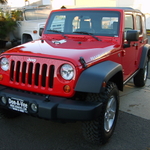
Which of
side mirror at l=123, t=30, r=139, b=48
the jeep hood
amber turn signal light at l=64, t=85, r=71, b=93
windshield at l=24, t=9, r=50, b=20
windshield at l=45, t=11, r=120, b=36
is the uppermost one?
windshield at l=24, t=9, r=50, b=20

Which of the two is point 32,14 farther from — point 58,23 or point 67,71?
point 67,71

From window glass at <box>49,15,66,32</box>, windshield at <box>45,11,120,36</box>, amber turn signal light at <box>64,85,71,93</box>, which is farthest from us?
window glass at <box>49,15,66,32</box>

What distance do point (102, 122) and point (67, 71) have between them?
2.59 ft

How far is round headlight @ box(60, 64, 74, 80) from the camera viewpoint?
267cm

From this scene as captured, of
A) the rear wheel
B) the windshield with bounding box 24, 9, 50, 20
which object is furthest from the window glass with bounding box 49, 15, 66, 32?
the windshield with bounding box 24, 9, 50, 20

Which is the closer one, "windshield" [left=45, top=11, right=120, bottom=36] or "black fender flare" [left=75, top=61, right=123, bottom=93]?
"black fender flare" [left=75, top=61, right=123, bottom=93]

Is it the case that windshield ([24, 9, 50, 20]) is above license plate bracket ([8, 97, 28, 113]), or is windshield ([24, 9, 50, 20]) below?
above

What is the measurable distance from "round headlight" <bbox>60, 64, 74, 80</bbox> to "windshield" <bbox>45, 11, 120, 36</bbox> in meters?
1.41

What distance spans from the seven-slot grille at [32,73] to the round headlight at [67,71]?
13 centimetres

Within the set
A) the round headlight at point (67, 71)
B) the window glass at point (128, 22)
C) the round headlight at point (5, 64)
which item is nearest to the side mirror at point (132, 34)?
the window glass at point (128, 22)

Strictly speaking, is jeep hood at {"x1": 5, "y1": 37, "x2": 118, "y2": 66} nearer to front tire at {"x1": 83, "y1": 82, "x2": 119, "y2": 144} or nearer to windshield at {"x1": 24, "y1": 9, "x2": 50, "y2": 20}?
front tire at {"x1": 83, "y1": 82, "x2": 119, "y2": 144}

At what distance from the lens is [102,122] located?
2.82 m

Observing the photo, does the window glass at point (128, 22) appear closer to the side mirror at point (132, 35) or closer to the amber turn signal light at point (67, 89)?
the side mirror at point (132, 35)

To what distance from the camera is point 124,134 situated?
131 inches
